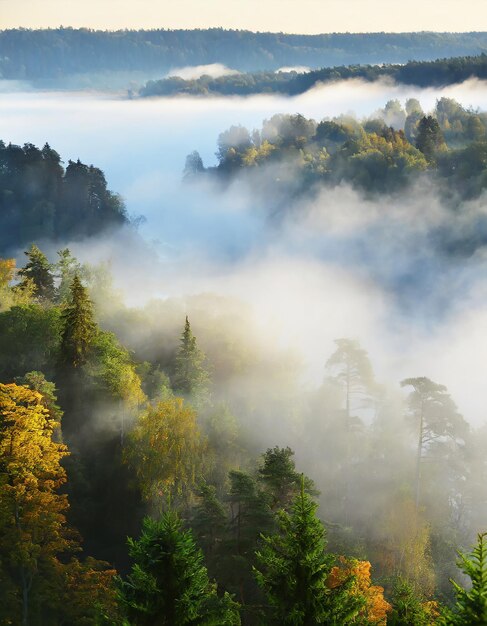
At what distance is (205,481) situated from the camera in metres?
47.8

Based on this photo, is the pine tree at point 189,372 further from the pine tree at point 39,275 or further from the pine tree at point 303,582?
the pine tree at point 303,582

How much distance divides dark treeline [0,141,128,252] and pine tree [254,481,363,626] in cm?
12562

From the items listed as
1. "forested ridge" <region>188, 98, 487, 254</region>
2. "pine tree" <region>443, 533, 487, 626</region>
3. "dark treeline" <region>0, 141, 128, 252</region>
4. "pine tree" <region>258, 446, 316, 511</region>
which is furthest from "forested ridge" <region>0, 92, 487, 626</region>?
"forested ridge" <region>188, 98, 487, 254</region>

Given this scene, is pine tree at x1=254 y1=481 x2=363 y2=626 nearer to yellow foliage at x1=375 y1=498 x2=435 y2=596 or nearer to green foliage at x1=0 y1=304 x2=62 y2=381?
yellow foliage at x1=375 y1=498 x2=435 y2=596

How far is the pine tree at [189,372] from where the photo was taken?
61.5 m

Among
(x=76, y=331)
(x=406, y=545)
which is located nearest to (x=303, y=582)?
(x=76, y=331)

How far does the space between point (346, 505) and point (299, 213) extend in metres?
128

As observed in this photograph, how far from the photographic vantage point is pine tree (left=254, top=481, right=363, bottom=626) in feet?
59.4

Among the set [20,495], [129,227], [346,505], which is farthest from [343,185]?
[20,495]

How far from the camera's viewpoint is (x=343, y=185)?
169 metres

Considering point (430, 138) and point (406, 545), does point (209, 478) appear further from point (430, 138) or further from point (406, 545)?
point (430, 138)

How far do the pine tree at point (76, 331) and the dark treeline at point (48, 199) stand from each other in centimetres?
8849

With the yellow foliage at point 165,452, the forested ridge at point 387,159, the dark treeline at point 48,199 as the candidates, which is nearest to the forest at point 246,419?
the yellow foliage at point 165,452

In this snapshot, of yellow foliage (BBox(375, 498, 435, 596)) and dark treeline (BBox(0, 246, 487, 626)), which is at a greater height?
dark treeline (BBox(0, 246, 487, 626))
